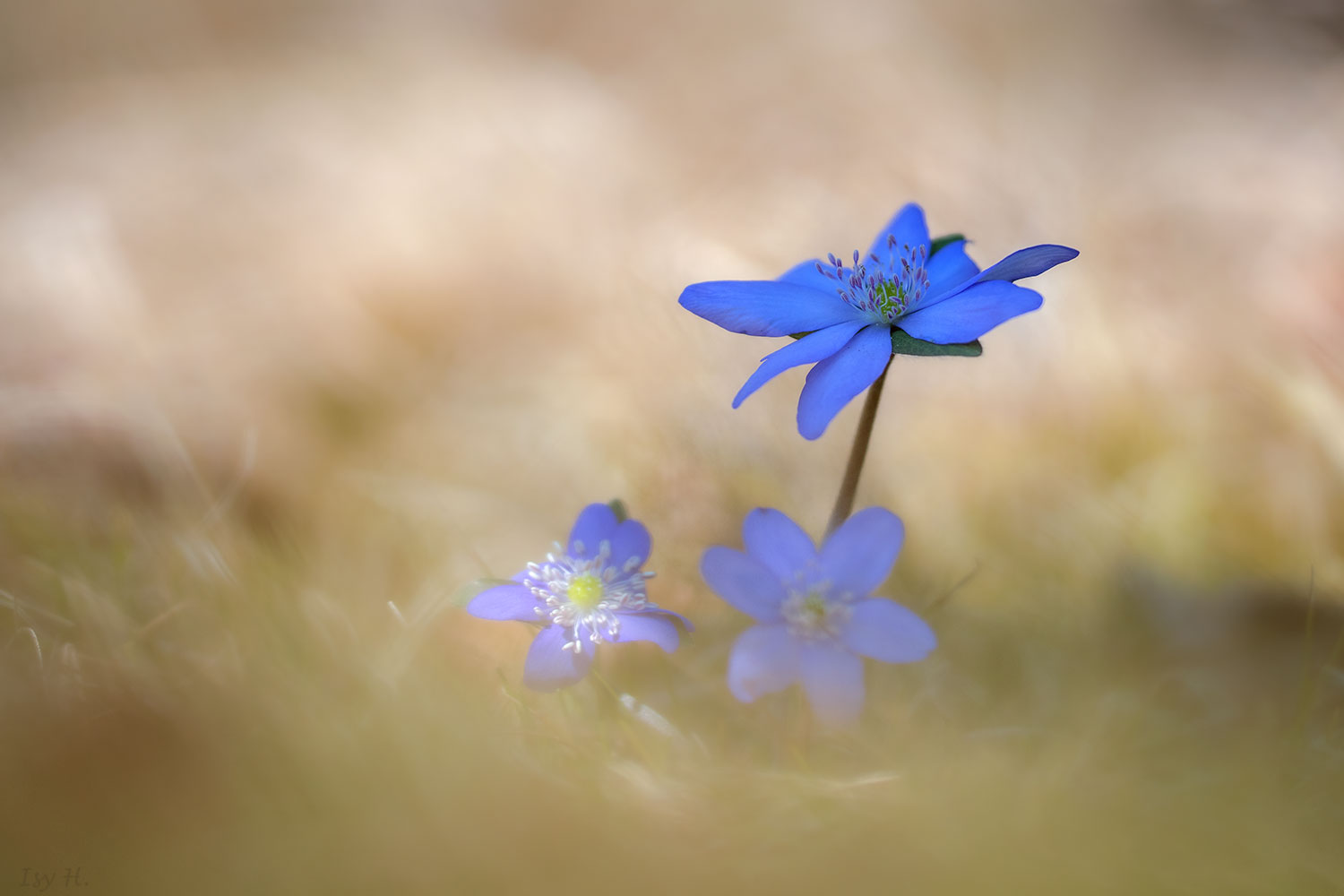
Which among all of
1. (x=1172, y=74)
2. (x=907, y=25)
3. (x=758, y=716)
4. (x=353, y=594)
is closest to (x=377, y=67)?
(x=907, y=25)

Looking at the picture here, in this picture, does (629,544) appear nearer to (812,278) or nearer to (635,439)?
(812,278)

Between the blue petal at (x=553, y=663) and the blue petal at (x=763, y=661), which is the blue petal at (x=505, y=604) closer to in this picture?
the blue petal at (x=553, y=663)

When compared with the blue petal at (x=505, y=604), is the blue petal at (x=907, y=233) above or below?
above

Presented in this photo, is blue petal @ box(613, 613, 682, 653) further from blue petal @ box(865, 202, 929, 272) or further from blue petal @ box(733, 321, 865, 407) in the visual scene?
blue petal @ box(865, 202, 929, 272)

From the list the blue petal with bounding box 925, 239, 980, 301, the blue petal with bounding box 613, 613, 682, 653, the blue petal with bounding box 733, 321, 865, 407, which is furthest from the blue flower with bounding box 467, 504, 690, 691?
the blue petal with bounding box 925, 239, 980, 301

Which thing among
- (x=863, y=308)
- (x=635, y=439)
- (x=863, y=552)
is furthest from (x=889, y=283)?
(x=635, y=439)

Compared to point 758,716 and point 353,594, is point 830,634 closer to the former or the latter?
point 758,716

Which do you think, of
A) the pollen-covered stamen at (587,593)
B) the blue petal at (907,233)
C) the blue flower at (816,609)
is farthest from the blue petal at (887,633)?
the blue petal at (907,233)

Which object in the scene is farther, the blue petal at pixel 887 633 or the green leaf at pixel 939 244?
the green leaf at pixel 939 244
